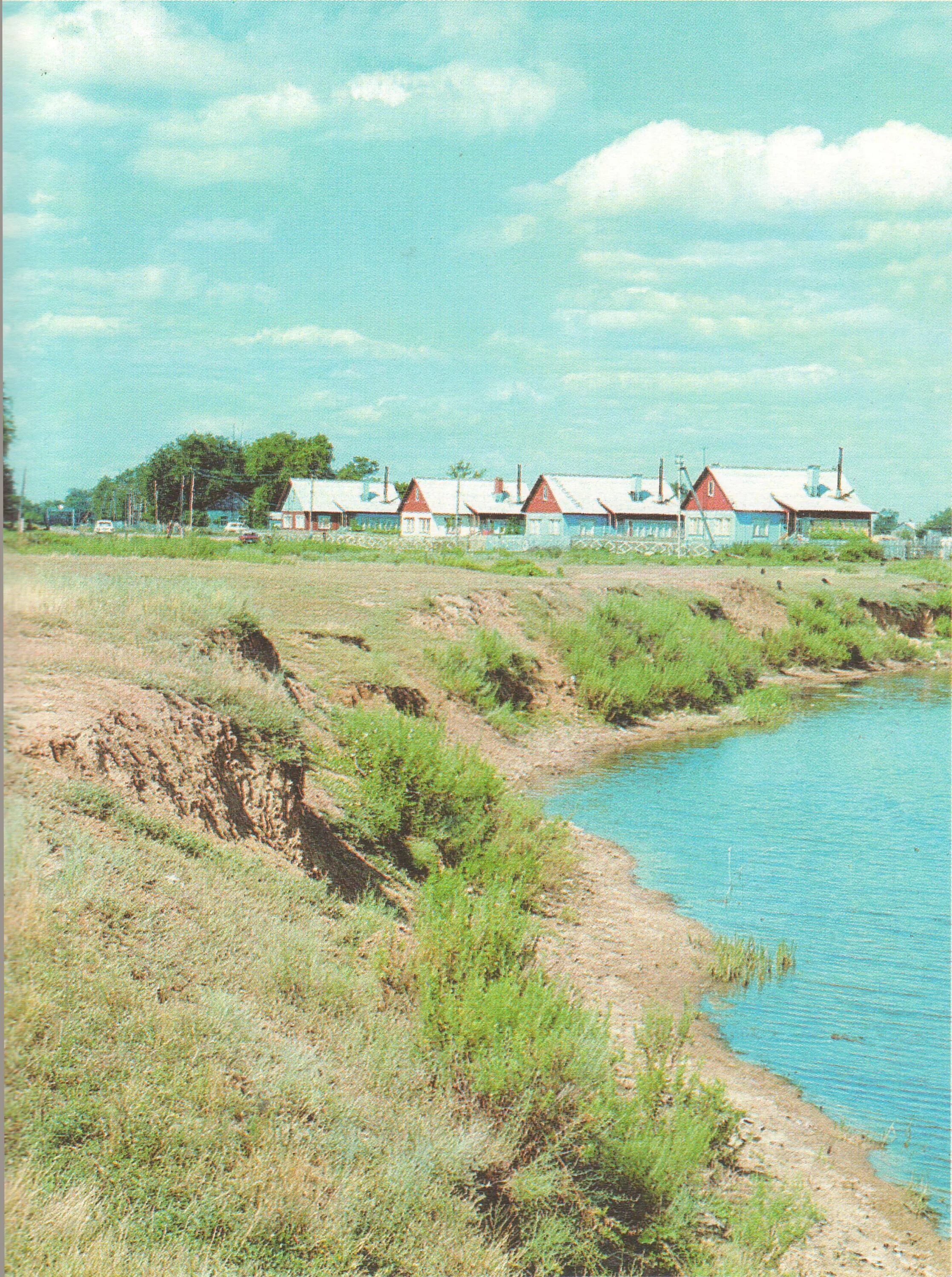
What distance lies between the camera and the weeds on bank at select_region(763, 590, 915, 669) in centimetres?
3738

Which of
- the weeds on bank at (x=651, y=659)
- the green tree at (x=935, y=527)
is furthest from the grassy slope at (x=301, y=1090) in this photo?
the green tree at (x=935, y=527)

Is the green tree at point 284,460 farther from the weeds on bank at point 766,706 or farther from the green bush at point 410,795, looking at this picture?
the green bush at point 410,795

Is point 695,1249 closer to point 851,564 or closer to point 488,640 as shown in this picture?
point 488,640

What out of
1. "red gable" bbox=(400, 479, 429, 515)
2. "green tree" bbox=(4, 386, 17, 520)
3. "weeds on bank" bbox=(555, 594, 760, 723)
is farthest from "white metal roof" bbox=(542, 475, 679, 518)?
"green tree" bbox=(4, 386, 17, 520)

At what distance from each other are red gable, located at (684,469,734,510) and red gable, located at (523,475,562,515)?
10385mm

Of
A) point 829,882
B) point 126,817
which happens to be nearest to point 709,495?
point 829,882

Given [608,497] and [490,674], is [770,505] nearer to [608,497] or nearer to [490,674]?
[608,497]

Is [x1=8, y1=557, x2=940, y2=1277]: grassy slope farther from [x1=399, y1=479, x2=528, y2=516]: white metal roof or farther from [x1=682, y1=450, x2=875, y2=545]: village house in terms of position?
[x1=399, y1=479, x2=528, y2=516]: white metal roof

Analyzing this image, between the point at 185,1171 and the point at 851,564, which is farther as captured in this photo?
the point at 851,564

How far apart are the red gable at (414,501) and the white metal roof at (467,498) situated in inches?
11.4

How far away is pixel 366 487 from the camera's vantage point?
103 metres

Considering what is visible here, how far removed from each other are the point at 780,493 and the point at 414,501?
2872 centimetres

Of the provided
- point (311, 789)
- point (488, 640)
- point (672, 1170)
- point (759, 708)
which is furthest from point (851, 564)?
point (672, 1170)

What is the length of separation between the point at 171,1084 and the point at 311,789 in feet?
25.4
